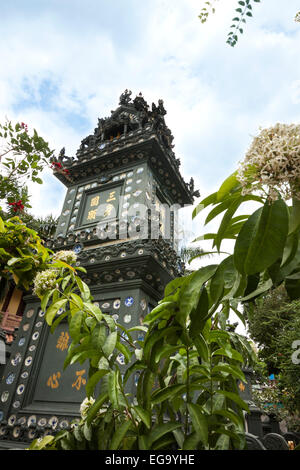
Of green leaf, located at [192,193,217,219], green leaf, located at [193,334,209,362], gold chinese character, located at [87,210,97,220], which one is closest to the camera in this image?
green leaf, located at [192,193,217,219]

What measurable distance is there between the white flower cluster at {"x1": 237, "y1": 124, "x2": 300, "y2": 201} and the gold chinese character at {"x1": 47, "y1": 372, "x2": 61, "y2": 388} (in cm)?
422

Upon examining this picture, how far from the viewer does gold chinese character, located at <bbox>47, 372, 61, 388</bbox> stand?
13.7 ft

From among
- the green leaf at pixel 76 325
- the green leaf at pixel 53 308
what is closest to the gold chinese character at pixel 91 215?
the green leaf at pixel 53 308

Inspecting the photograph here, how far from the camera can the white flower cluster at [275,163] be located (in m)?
0.95

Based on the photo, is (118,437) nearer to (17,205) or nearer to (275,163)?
(275,163)

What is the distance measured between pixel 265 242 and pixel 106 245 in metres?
4.39

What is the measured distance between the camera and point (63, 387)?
4.09 metres

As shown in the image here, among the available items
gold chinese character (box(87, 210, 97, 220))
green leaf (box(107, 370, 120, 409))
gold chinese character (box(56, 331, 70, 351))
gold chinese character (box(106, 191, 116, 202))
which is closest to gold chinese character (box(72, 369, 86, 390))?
gold chinese character (box(56, 331, 70, 351))

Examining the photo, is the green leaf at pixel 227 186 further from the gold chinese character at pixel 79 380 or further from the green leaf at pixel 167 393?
the gold chinese character at pixel 79 380

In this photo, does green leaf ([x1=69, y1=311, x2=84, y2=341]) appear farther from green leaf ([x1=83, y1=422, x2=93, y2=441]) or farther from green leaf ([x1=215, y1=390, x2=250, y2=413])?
green leaf ([x1=215, y1=390, x2=250, y2=413])

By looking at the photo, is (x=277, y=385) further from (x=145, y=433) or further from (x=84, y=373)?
(x=145, y=433)

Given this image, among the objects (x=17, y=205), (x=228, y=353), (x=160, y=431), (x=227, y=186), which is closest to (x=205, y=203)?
(x=227, y=186)

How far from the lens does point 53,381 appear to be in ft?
13.8
